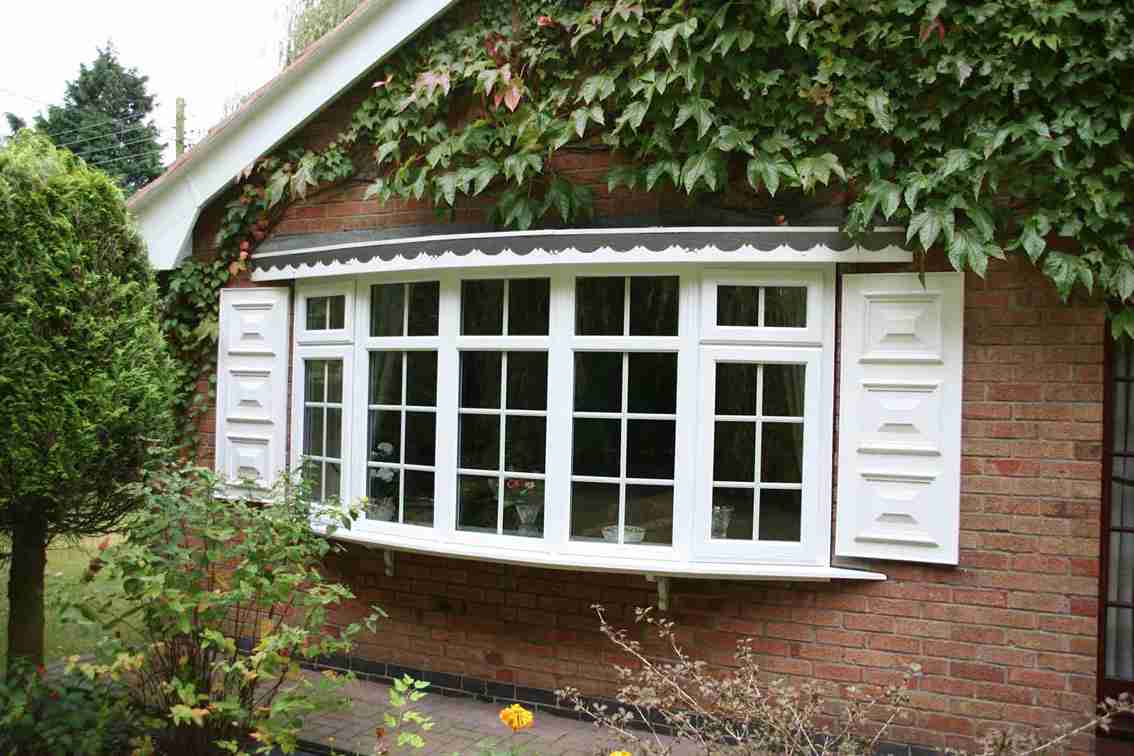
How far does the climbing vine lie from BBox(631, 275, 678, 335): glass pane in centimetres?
51

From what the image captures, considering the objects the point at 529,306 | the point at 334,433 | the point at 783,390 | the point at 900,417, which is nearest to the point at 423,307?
the point at 529,306

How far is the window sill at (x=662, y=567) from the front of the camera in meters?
4.80

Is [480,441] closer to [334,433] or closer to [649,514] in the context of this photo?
[649,514]

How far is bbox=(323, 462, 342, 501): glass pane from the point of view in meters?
6.09

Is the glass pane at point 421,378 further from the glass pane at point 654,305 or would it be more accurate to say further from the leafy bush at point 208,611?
the glass pane at point 654,305

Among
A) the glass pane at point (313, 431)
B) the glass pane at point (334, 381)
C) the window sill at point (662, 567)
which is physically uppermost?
the glass pane at point (334, 381)

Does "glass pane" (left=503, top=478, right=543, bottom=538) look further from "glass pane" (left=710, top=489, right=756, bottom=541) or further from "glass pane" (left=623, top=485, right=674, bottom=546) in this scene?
"glass pane" (left=710, top=489, right=756, bottom=541)

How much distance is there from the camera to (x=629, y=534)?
5.12m

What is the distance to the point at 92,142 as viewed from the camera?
2784cm

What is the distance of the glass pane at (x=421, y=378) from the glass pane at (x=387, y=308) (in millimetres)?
208

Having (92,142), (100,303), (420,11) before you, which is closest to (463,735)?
(100,303)

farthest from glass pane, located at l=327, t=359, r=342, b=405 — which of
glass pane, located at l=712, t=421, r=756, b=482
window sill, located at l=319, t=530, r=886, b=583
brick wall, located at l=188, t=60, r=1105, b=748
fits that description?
glass pane, located at l=712, t=421, r=756, b=482

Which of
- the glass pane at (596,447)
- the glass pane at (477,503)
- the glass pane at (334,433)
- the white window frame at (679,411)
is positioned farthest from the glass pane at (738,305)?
the glass pane at (334,433)

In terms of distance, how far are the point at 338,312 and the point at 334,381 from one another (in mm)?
447
